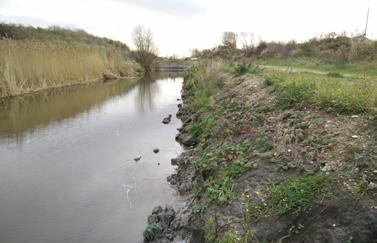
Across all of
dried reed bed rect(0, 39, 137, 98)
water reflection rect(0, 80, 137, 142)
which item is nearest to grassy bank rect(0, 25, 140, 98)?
dried reed bed rect(0, 39, 137, 98)

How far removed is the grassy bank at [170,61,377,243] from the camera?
3.05 m

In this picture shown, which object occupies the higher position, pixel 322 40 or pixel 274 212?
pixel 322 40

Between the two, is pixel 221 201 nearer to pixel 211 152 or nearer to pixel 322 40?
pixel 211 152

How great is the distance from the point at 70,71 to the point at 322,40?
17.6 m

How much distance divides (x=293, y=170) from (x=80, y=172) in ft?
13.1

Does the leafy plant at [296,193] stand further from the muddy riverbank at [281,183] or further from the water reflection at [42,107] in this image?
the water reflection at [42,107]

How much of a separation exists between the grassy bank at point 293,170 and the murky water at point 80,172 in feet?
3.24

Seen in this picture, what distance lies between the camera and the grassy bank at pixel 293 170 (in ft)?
10.00

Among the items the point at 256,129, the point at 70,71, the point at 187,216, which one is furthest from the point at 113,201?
the point at 70,71

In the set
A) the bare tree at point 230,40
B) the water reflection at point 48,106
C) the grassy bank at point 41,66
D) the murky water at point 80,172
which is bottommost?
the murky water at point 80,172

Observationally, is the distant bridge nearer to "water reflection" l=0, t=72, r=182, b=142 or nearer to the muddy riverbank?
"water reflection" l=0, t=72, r=182, b=142

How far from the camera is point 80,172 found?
20.1 ft

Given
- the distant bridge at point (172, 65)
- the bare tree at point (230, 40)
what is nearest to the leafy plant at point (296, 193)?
the bare tree at point (230, 40)

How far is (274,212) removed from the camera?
3.36 m
